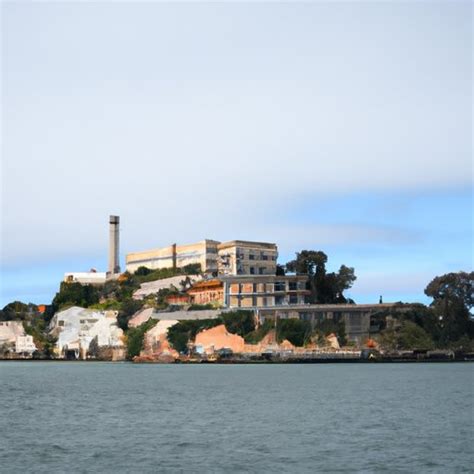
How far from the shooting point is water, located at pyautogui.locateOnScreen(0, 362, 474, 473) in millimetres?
37656

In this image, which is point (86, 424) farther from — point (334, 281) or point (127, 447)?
point (334, 281)

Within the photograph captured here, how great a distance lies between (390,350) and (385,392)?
62.4 meters

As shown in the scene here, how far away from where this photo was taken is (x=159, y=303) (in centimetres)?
15912

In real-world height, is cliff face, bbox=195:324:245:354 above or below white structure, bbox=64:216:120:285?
below

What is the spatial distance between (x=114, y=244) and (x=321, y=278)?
53.0 metres

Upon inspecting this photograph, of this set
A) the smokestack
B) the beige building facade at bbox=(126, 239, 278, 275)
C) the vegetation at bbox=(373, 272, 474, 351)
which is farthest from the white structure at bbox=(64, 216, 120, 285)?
the vegetation at bbox=(373, 272, 474, 351)

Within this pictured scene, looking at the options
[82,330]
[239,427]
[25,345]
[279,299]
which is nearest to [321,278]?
[279,299]

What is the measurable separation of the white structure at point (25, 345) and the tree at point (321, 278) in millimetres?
54452

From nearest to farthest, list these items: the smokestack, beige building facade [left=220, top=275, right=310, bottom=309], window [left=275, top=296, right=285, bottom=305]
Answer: beige building facade [left=220, top=275, right=310, bottom=309], window [left=275, top=296, right=285, bottom=305], the smokestack

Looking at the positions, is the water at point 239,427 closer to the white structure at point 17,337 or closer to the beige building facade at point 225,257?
the beige building facade at point 225,257

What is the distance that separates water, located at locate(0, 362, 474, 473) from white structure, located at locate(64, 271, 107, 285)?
104090mm

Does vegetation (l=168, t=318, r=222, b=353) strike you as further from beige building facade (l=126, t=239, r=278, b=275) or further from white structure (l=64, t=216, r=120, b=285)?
white structure (l=64, t=216, r=120, b=285)

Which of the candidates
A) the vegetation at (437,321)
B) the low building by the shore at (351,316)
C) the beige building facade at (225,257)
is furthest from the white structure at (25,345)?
the vegetation at (437,321)

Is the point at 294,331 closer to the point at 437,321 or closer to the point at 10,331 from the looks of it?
the point at 437,321
